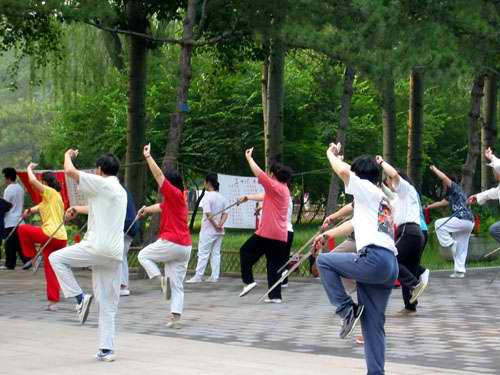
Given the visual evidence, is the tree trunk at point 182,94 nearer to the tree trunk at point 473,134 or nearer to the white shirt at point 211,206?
the white shirt at point 211,206

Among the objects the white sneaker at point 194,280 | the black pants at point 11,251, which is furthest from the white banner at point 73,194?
the white sneaker at point 194,280

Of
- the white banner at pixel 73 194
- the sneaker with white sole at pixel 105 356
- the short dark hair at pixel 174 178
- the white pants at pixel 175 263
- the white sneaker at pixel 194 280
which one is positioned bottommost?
the white sneaker at pixel 194 280

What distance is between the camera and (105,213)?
10.1m

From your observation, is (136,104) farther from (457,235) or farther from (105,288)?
(105,288)

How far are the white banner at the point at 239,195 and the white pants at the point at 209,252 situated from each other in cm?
73

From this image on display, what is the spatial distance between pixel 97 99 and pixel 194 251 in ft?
63.1

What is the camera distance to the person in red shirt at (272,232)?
15.5 m

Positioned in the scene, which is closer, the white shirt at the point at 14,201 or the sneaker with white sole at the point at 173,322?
the sneaker with white sole at the point at 173,322

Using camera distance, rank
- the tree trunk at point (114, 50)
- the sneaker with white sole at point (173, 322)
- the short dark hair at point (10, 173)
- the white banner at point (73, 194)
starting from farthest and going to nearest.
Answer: the tree trunk at point (114, 50)
the short dark hair at point (10, 173)
the white banner at point (73, 194)
the sneaker with white sole at point (173, 322)

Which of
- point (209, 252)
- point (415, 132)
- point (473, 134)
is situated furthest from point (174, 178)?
point (415, 132)

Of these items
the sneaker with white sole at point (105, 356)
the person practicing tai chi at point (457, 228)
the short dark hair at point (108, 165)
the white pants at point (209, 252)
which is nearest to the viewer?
the sneaker with white sole at point (105, 356)

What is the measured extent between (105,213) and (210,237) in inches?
356

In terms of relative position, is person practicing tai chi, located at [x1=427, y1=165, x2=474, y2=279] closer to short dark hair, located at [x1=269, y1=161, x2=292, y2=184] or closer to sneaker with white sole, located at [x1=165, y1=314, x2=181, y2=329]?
short dark hair, located at [x1=269, y1=161, x2=292, y2=184]

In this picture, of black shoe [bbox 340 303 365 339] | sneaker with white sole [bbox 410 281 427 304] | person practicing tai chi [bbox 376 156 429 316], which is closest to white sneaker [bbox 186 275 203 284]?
Result: person practicing tai chi [bbox 376 156 429 316]
